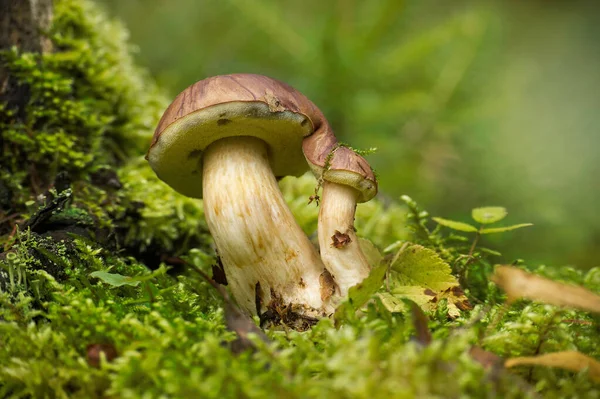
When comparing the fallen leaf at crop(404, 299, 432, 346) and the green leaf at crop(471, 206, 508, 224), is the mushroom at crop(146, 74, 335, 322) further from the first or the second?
the green leaf at crop(471, 206, 508, 224)

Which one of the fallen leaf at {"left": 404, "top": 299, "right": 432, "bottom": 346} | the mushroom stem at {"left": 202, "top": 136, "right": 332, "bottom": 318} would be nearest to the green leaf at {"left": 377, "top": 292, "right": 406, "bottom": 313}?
the fallen leaf at {"left": 404, "top": 299, "right": 432, "bottom": 346}

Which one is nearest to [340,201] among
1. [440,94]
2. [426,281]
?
[426,281]

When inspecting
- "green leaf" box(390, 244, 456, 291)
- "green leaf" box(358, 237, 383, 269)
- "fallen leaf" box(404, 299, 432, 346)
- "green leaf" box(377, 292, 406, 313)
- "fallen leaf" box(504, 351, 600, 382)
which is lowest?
"fallen leaf" box(504, 351, 600, 382)

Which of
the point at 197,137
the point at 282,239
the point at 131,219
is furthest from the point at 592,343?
the point at 131,219

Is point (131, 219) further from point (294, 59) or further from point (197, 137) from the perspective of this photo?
point (294, 59)

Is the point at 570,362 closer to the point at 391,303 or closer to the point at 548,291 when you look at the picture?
the point at 548,291
